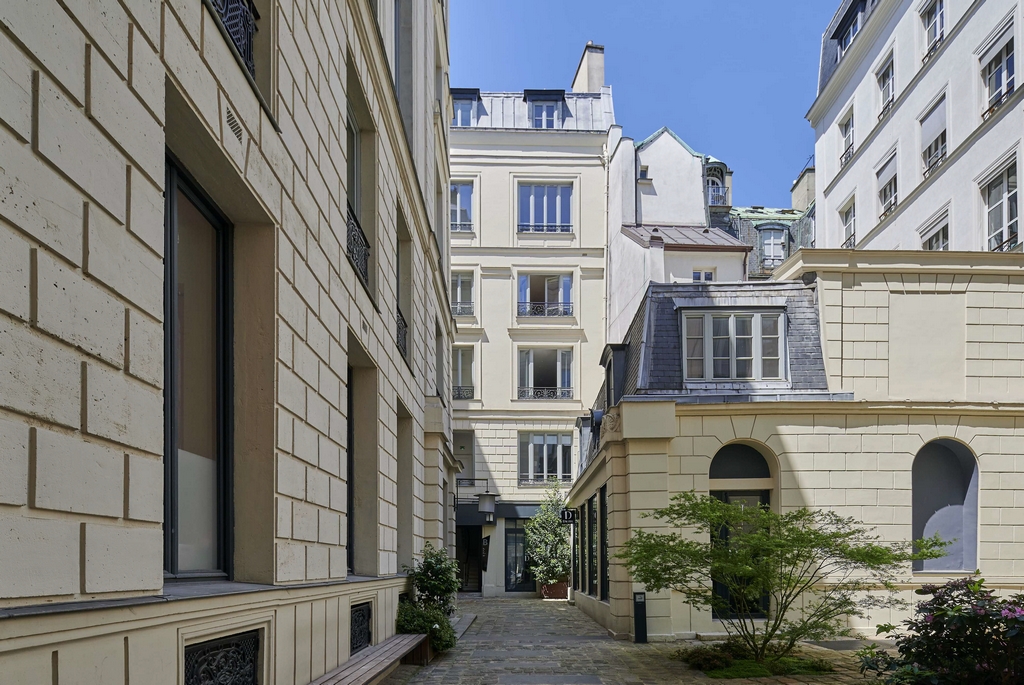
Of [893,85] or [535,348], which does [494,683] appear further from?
[535,348]

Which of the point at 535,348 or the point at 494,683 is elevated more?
the point at 535,348

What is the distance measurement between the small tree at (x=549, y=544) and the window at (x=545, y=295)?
302 inches

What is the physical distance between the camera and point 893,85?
92.8 feet

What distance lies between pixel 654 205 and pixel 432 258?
837 inches

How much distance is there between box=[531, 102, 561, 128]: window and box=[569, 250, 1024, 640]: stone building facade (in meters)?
24.4

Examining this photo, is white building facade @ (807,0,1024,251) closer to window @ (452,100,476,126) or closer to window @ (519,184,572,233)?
window @ (519,184,572,233)

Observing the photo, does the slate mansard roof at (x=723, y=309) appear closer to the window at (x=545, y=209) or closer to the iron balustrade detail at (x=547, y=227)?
the iron balustrade detail at (x=547, y=227)

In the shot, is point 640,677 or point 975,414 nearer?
point 640,677

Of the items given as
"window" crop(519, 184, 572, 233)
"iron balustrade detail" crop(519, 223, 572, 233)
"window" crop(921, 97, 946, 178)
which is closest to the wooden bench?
"window" crop(921, 97, 946, 178)

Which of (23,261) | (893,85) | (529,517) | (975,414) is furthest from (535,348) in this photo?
(23,261)

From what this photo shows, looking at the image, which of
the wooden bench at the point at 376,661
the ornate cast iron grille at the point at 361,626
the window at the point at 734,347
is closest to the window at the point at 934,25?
the window at the point at 734,347

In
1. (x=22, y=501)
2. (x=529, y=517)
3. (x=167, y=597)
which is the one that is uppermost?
(x=22, y=501)

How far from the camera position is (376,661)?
33.1 ft

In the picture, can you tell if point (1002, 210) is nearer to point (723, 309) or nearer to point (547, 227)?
point (723, 309)
